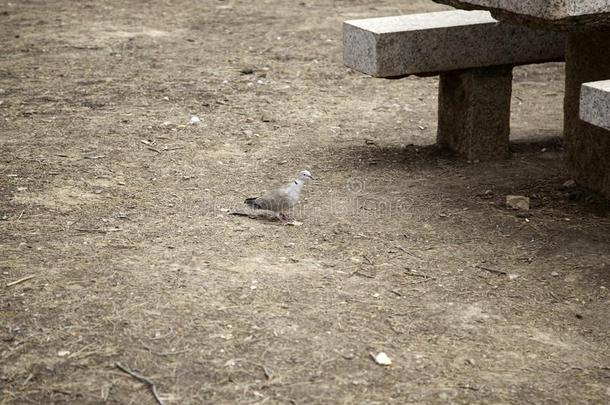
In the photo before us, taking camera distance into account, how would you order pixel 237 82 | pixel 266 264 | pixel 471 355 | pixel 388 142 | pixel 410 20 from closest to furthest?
pixel 471 355
pixel 266 264
pixel 410 20
pixel 388 142
pixel 237 82

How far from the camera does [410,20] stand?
557cm

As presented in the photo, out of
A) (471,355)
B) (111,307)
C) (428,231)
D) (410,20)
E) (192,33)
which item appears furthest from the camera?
A: (192,33)

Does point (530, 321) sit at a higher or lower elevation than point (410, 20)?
lower

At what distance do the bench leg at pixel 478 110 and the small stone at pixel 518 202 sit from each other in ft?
2.47

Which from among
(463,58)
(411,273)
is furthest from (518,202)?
(411,273)

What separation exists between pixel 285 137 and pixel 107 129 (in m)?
1.17

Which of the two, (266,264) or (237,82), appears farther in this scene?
(237,82)

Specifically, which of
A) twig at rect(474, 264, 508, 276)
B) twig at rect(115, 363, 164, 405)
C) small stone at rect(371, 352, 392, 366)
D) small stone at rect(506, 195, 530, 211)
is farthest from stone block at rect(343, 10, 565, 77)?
twig at rect(115, 363, 164, 405)

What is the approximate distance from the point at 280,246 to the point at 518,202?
1.41 m

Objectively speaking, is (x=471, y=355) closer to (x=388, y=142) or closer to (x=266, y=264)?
(x=266, y=264)

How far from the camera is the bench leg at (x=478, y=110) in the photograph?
18.2 feet

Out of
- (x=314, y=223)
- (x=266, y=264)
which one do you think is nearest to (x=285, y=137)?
(x=314, y=223)

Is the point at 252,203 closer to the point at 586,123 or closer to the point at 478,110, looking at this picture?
the point at 478,110

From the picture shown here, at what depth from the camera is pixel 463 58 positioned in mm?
5426
